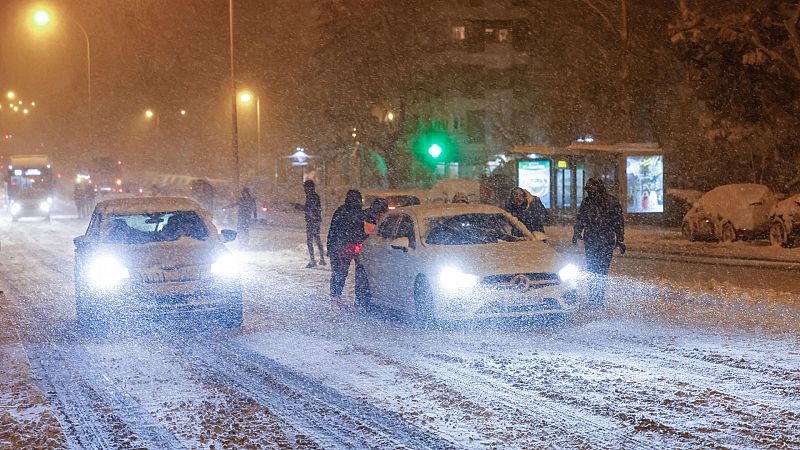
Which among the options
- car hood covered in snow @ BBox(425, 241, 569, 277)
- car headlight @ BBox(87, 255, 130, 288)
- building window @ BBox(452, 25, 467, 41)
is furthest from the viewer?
building window @ BBox(452, 25, 467, 41)

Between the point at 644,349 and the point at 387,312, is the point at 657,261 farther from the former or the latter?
the point at 644,349

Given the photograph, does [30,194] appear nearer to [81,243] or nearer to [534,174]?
[534,174]

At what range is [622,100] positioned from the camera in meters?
42.1

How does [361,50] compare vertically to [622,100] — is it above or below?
above

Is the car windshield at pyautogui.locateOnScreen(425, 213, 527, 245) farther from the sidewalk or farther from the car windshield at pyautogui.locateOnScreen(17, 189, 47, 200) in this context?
the car windshield at pyautogui.locateOnScreen(17, 189, 47, 200)

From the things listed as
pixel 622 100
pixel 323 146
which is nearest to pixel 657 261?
pixel 622 100

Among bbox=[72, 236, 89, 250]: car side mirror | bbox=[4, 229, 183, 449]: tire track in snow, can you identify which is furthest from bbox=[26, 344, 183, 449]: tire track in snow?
bbox=[72, 236, 89, 250]: car side mirror

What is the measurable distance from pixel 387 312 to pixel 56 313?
4.27m

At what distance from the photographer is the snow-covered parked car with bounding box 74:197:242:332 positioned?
11383 millimetres

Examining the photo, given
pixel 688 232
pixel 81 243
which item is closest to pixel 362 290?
pixel 81 243

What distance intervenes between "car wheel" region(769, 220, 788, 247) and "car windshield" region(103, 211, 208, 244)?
53.6 feet

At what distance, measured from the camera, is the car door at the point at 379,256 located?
12.8 metres

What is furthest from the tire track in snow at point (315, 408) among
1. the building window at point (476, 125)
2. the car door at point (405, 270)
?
the building window at point (476, 125)

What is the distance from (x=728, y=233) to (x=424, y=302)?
1708 centimetres
